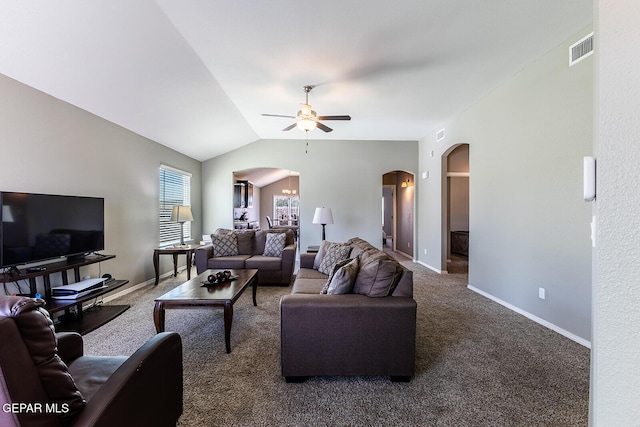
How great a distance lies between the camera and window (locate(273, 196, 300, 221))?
12547mm

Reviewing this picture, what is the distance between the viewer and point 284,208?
1273 centimetres

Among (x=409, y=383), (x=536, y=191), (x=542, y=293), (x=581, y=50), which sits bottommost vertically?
(x=409, y=383)

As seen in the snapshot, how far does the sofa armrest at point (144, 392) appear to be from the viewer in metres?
0.97

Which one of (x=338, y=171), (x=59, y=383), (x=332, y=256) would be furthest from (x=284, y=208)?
(x=59, y=383)

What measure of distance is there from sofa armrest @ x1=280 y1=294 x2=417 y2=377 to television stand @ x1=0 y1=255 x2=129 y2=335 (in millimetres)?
2312

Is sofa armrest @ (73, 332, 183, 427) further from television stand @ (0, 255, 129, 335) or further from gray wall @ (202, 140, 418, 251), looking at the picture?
gray wall @ (202, 140, 418, 251)

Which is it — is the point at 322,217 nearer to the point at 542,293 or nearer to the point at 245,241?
the point at 245,241

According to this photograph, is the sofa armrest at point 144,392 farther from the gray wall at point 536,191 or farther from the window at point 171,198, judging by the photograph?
the window at point 171,198

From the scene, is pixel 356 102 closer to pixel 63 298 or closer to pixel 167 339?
pixel 167 339

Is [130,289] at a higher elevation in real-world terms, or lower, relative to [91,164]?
lower

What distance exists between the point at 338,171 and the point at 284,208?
21.7ft

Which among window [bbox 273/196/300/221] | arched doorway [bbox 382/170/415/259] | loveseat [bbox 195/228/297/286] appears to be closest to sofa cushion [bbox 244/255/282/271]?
loveseat [bbox 195/228/297/286]

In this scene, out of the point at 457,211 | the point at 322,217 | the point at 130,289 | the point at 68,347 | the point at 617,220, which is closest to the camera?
the point at 617,220

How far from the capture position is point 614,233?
607 mm
